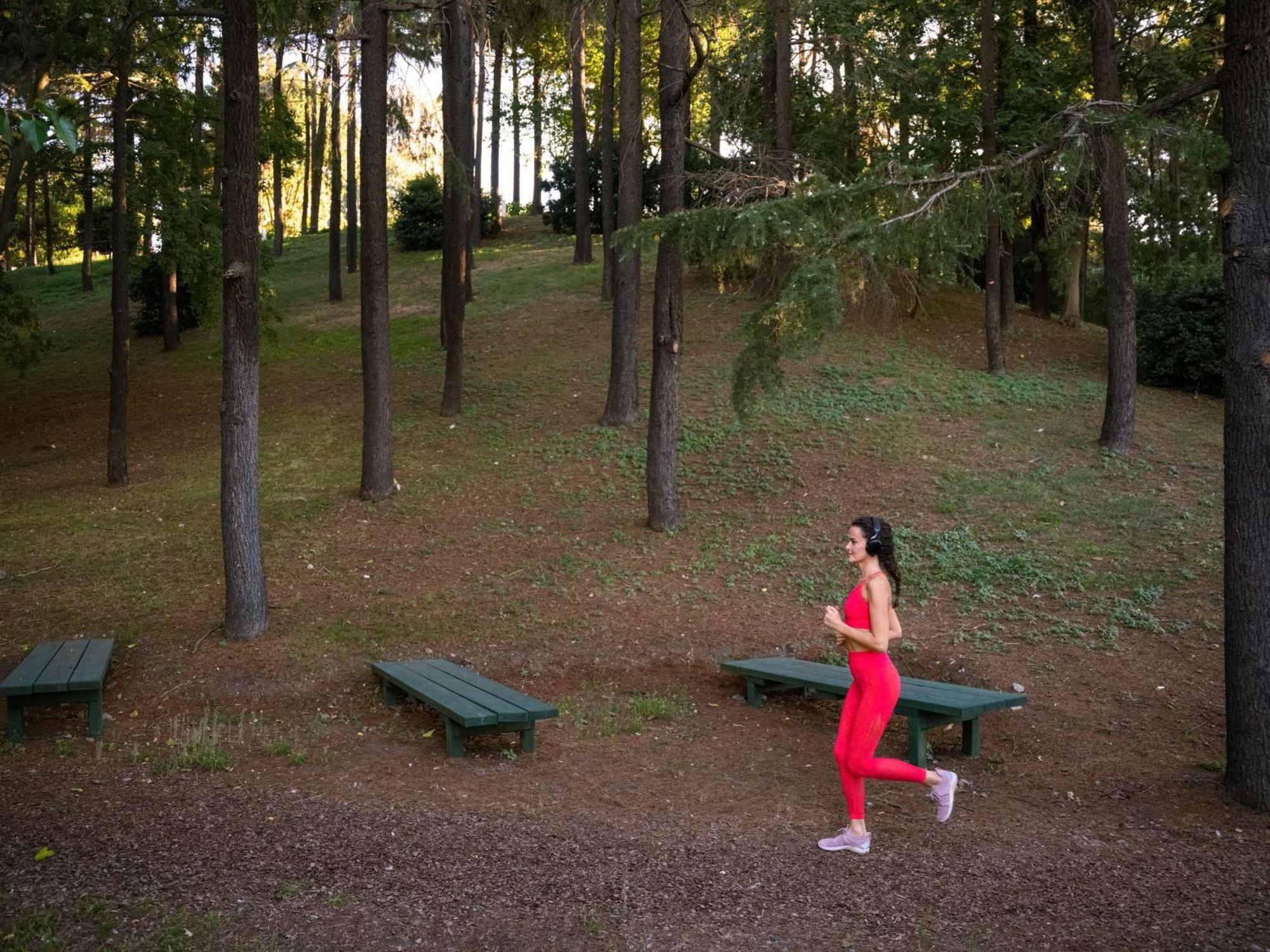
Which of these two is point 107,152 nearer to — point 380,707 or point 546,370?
point 546,370

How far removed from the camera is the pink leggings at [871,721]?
5605mm

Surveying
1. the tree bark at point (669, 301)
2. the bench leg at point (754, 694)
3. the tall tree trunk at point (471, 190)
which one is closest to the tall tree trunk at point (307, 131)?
the tall tree trunk at point (471, 190)

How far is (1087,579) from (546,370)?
11028 millimetres

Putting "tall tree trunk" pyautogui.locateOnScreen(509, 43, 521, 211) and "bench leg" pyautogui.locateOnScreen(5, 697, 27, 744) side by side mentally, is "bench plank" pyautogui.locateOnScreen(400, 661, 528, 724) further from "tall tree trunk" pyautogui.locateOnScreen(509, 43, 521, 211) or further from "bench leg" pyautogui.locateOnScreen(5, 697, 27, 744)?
"tall tree trunk" pyautogui.locateOnScreen(509, 43, 521, 211)

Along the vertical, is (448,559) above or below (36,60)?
below

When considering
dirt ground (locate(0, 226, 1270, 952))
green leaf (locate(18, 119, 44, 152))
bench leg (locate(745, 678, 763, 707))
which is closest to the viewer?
green leaf (locate(18, 119, 44, 152))

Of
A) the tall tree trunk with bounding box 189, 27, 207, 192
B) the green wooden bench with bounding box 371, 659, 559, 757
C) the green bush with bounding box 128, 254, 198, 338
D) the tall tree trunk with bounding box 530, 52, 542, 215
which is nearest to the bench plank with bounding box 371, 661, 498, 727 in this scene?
the green wooden bench with bounding box 371, 659, 559, 757

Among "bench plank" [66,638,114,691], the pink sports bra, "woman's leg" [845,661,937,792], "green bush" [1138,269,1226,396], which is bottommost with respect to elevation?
"bench plank" [66,638,114,691]

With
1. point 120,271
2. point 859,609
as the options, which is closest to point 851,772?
point 859,609

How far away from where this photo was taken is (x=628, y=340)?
16031mm

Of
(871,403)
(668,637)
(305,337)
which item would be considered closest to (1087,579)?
(668,637)

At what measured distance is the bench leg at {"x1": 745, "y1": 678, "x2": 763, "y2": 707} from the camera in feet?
29.3

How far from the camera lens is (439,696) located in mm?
7395

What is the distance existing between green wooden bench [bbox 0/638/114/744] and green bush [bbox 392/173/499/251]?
1053 inches
